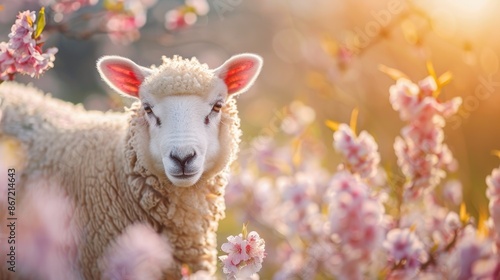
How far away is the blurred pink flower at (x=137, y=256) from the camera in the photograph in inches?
117

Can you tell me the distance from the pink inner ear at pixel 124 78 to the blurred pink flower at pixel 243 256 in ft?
4.04

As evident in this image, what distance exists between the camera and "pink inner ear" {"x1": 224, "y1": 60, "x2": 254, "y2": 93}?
130 inches

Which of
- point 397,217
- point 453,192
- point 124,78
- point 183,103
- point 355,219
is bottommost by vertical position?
point 355,219

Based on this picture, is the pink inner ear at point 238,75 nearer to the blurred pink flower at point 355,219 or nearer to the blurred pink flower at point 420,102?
the blurred pink flower at point 420,102

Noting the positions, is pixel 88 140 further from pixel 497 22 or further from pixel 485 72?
pixel 497 22

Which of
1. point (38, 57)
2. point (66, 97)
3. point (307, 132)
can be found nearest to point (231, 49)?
point (66, 97)

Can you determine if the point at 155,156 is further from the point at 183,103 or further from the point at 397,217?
the point at 397,217

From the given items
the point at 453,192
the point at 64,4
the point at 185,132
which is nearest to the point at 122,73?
the point at 185,132

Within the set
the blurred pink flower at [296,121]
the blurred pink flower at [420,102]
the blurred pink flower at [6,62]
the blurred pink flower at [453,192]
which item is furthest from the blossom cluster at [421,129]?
the blurred pink flower at [6,62]

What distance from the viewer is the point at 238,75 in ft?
10.9

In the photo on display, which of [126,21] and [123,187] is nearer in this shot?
[123,187]

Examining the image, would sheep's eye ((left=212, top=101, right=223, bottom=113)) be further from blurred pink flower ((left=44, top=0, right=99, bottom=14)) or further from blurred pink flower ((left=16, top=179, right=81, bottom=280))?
blurred pink flower ((left=44, top=0, right=99, bottom=14))

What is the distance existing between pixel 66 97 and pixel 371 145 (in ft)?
34.8

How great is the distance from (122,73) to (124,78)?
0.10ft
